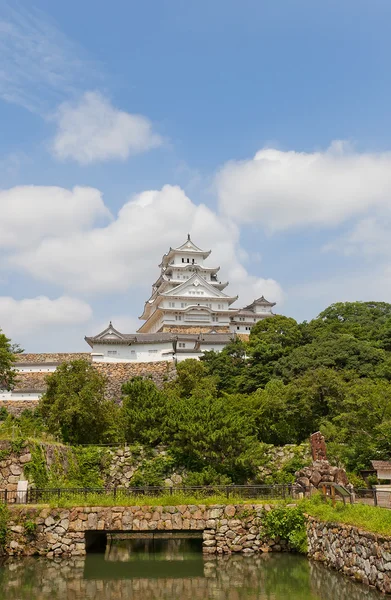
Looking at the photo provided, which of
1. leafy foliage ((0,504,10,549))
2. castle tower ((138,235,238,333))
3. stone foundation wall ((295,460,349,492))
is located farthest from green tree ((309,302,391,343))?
leafy foliage ((0,504,10,549))

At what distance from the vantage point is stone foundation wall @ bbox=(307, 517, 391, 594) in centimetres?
1023

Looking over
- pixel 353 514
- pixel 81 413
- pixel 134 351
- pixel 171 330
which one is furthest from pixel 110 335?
pixel 353 514

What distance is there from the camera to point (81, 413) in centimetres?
2481

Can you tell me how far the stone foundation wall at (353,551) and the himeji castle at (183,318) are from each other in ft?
105

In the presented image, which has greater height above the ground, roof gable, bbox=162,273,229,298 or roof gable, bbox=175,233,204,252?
roof gable, bbox=175,233,204,252

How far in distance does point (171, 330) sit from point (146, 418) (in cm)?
3169

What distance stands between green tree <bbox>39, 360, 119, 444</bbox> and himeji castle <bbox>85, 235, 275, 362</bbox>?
1931 cm

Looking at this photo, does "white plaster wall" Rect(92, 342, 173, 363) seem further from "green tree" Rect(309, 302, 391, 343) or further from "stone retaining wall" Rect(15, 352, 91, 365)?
"green tree" Rect(309, 302, 391, 343)

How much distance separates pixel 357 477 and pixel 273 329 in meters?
26.4

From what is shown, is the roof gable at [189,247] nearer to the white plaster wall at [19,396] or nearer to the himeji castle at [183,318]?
the himeji castle at [183,318]

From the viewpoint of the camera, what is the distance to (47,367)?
4519 centimetres

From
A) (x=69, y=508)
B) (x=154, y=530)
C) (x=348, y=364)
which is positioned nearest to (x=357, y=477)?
(x=154, y=530)

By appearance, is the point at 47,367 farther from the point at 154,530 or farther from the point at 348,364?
the point at 154,530

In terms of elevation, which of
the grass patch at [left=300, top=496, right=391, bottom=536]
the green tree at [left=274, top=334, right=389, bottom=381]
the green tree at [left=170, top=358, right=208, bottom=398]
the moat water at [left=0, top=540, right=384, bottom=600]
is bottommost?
the moat water at [left=0, top=540, right=384, bottom=600]
